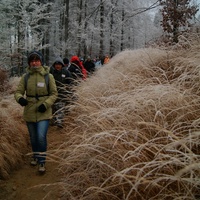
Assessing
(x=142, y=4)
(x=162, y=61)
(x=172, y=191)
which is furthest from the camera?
(x=142, y=4)

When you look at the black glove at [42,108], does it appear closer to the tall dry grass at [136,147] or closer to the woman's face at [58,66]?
the tall dry grass at [136,147]

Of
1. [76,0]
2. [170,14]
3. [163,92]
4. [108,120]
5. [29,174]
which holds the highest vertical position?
[76,0]

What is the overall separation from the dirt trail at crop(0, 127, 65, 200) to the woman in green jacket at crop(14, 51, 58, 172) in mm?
176

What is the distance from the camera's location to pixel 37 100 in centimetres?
389

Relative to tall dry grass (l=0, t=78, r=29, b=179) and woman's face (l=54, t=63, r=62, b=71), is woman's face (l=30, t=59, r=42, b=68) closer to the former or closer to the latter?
tall dry grass (l=0, t=78, r=29, b=179)

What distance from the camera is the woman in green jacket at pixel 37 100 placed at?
383cm

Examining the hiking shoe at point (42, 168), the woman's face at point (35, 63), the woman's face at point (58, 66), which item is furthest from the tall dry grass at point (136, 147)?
the woman's face at point (58, 66)

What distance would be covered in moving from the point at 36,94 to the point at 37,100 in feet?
0.34

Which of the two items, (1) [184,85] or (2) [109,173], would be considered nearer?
(2) [109,173]

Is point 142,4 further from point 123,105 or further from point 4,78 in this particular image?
point 123,105

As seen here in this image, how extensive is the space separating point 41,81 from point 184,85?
7.37 ft

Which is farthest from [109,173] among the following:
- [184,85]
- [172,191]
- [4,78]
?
[4,78]

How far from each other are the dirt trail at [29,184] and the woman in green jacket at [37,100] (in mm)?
176

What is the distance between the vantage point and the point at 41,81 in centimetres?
394
